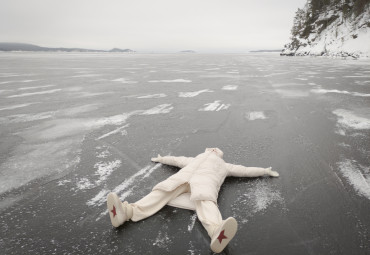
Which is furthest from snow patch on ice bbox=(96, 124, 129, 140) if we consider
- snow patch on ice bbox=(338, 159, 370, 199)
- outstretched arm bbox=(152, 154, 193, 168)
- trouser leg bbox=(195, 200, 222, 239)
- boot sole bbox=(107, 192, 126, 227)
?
snow patch on ice bbox=(338, 159, 370, 199)

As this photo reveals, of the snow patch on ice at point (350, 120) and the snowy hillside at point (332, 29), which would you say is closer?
the snow patch on ice at point (350, 120)

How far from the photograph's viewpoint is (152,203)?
3355mm

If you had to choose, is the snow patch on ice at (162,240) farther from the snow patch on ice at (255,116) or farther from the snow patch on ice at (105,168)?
the snow patch on ice at (255,116)

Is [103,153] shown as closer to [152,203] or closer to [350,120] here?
[152,203]

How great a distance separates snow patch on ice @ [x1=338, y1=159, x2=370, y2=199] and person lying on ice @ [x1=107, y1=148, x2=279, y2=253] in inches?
41.3

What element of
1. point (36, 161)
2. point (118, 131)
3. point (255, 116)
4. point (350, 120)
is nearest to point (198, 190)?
point (36, 161)

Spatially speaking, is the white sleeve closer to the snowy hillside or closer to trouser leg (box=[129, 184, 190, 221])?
trouser leg (box=[129, 184, 190, 221])

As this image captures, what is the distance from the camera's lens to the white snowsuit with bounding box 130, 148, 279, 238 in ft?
10.3

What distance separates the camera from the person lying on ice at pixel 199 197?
2.69m

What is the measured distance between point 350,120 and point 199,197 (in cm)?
599

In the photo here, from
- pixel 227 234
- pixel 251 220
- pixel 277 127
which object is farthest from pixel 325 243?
pixel 277 127

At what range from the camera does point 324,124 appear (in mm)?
7078

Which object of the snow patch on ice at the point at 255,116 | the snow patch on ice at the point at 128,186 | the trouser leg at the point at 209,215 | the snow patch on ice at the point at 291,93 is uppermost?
the trouser leg at the point at 209,215

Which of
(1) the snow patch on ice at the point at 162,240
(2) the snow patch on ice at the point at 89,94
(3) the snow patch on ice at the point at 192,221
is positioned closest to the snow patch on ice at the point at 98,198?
(1) the snow patch on ice at the point at 162,240
